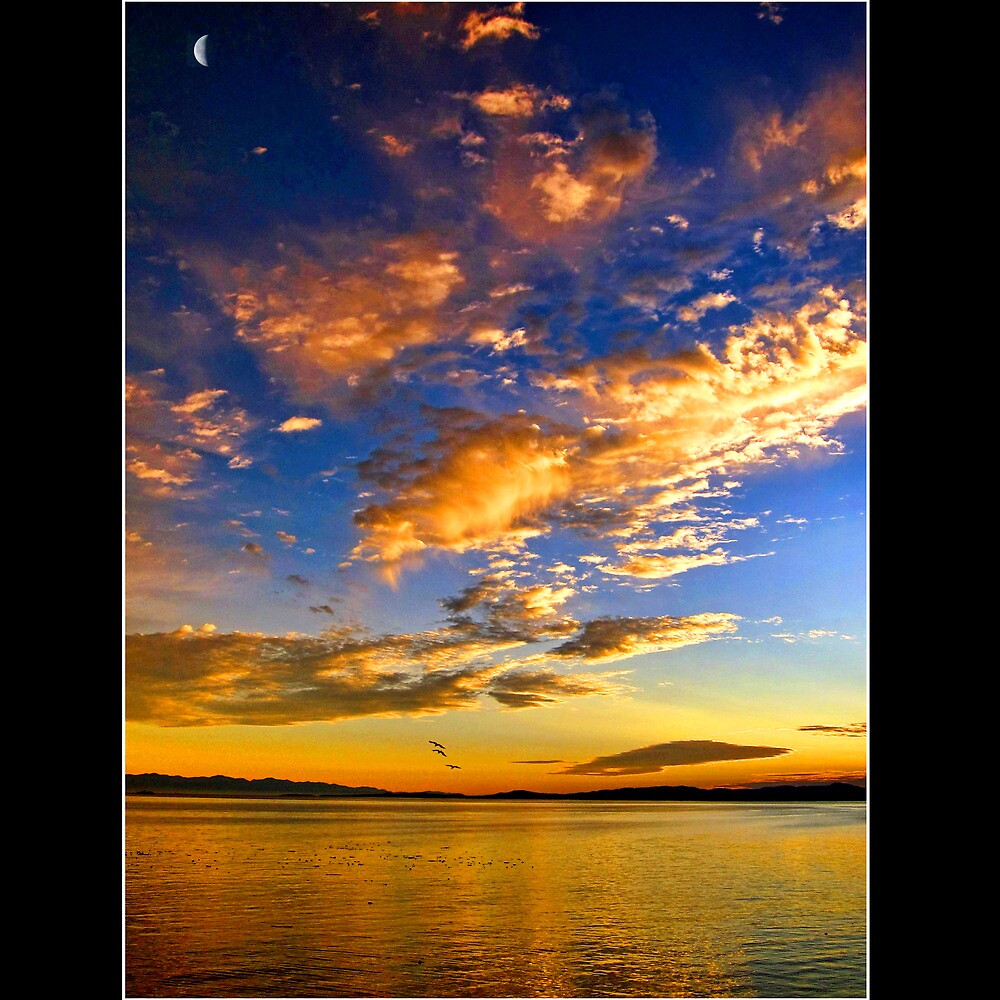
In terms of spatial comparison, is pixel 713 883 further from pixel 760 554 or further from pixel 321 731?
pixel 321 731

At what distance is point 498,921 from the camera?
434 inches

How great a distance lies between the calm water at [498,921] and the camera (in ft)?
26.8

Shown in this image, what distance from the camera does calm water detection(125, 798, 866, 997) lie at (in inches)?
321
